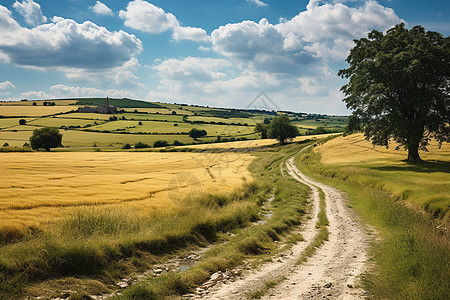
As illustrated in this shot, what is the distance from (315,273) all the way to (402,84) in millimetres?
30432

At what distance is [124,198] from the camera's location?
18.1 m

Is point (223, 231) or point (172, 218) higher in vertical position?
point (172, 218)

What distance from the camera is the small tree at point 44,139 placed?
73625 mm

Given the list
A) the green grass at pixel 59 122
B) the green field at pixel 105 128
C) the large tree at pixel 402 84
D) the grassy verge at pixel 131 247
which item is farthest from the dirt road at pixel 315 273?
the green grass at pixel 59 122

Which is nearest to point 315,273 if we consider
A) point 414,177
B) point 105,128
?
point 414,177

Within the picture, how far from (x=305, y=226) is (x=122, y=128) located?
110419mm

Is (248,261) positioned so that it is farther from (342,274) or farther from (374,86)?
(374,86)

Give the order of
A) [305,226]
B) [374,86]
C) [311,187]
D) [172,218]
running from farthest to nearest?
[374,86]
[311,187]
[305,226]
[172,218]

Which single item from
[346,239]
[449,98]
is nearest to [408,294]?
[346,239]

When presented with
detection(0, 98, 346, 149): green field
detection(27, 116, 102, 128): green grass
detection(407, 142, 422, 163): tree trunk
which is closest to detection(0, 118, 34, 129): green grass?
detection(0, 98, 346, 149): green field

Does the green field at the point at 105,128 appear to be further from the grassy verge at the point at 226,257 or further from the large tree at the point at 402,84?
the grassy verge at the point at 226,257

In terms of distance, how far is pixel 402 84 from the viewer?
32.2 m

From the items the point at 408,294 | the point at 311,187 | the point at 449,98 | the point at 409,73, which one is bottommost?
the point at 311,187

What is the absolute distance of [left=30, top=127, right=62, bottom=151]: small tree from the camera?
242ft
